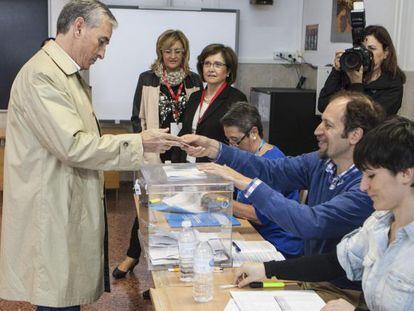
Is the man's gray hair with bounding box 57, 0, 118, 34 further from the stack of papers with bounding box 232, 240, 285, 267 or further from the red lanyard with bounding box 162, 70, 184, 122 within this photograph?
the red lanyard with bounding box 162, 70, 184, 122

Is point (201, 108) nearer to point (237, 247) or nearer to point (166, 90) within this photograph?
point (166, 90)

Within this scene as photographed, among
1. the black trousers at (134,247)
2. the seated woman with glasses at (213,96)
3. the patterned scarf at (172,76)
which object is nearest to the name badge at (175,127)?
the seated woman with glasses at (213,96)

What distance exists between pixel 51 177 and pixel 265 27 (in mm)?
4402

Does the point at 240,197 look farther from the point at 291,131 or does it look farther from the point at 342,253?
the point at 291,131

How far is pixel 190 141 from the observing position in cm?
248

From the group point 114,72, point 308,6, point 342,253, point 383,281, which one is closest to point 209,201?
point 342,253

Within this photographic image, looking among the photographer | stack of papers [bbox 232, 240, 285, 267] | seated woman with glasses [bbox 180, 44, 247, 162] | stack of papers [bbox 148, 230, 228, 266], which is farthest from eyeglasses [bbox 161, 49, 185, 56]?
stack of papers [bbox 148, 230, 228, 266]

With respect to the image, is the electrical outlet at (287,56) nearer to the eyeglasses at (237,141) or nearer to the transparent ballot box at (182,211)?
the eyeglasses at (237,141)

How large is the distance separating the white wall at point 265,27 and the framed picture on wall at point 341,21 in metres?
0.93

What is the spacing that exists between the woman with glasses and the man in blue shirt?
62.9 inches

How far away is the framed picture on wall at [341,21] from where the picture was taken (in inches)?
184

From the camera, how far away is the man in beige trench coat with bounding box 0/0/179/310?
6.26ft

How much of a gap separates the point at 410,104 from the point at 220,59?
1269 millimetres

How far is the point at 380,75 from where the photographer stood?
331cm
